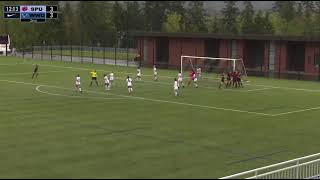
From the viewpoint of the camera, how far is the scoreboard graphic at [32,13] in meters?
45.8

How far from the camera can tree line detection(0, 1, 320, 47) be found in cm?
11250

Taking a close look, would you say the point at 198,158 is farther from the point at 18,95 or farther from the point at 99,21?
the point at 99,21

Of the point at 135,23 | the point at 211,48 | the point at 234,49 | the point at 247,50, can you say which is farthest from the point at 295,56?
the point at 135,23

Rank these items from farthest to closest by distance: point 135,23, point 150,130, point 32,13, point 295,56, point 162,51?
point 135,23 < point 162,51 < point 295,56 < point 32,13 < point 150,130

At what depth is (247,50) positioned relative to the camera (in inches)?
2896

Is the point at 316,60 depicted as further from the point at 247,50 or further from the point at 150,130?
the point at 150,130

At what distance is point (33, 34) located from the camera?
377ft

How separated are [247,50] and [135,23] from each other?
70232mm

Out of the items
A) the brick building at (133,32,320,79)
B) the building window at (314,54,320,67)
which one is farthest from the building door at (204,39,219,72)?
the building window at (314,54,320,67)

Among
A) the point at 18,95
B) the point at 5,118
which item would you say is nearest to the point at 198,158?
the point at 5,118

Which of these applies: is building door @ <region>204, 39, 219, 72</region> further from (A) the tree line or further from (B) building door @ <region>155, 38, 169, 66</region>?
(A) the tree line

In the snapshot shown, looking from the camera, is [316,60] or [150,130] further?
[316,60]

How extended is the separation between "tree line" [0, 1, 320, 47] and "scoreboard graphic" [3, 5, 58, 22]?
2466 inches

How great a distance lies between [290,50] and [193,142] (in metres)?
46.6
